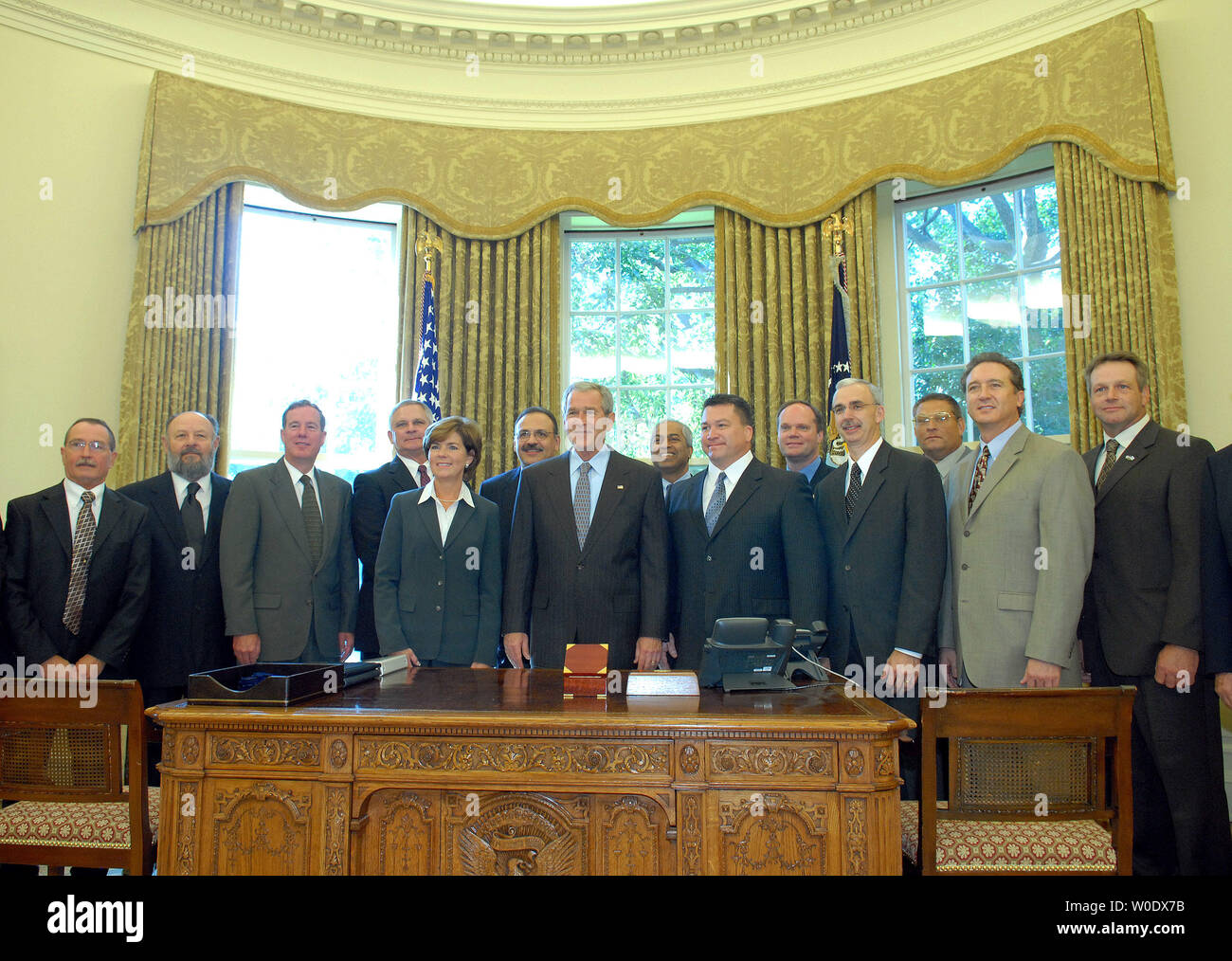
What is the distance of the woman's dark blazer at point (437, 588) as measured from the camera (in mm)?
3363

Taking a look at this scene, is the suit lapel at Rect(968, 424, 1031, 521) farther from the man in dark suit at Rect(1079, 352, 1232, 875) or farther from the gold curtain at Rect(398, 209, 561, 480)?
the gold curtain at Rect(398, 209, 561, 480)

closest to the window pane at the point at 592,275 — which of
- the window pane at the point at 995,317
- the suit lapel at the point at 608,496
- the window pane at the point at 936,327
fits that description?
the window pane at the point at 936,327

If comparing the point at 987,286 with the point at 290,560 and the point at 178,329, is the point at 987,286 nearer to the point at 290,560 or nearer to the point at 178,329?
the point at 290,560

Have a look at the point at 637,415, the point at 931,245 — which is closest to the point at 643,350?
the point at 637,415

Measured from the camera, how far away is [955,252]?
6.14 meters

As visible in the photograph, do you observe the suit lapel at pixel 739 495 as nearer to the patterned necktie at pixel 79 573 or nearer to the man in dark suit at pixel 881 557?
the man in dark suit at pixel 881 557

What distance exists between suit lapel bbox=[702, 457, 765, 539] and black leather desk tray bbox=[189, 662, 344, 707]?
1535 millimetres

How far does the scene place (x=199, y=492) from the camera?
3.84 meters

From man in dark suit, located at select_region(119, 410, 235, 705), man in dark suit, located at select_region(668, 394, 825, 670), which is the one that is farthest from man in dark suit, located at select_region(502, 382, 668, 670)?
man in dark suit, located at select_region(119, 410, 235, 705)

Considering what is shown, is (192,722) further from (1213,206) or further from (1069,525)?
(1213,206)

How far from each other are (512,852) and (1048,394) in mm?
4874

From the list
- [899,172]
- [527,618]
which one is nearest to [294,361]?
Result: [527,618]

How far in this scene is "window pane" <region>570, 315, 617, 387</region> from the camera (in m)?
6.75

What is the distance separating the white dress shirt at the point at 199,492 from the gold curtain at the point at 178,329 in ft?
6.55
